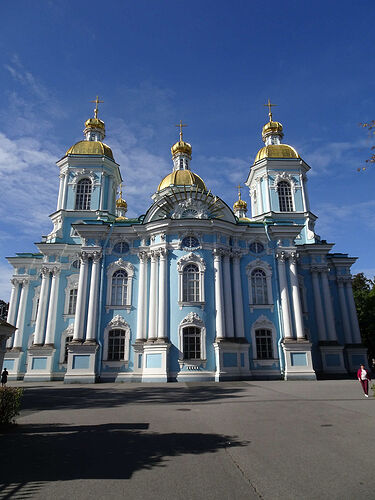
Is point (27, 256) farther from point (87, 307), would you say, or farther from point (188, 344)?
point (188, 344)

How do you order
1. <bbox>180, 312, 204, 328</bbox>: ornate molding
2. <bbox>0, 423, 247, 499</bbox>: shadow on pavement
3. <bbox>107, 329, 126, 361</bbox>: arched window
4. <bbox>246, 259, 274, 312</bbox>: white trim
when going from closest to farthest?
<bbox>0, 423, 247, 499</bbox>: shadow on pavement → <bbox>180, 312, 204, 328</bbox>: ornate molding → <bbox>107, 329, 126, 361</bbox>: arched window → <bbox>246, 259, 274, 312</bbox>: white trim

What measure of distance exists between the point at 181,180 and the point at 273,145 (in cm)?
977

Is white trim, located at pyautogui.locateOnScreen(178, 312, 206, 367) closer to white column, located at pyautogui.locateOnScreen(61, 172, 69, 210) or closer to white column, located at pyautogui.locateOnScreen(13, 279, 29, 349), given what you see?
white column, located at pyautogui.locateOnScreen(13, 279, 29, 349)

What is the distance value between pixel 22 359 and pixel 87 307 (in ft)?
28.3

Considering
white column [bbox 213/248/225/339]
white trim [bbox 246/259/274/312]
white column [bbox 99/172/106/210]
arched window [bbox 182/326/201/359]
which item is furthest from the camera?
white column [bbox 99/172/106/210]

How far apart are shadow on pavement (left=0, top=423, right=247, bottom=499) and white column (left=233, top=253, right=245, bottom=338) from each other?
16451 millimetres

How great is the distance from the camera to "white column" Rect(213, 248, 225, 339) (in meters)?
23.3

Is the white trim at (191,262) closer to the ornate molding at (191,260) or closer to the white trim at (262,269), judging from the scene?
the ornate molding at (191,260)

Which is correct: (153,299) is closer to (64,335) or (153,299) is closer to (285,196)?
(64,335)

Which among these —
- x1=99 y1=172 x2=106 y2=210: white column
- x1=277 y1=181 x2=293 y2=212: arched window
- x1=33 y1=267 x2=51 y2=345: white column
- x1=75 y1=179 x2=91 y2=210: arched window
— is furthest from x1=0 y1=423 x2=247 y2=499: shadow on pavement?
x1=277 y1=181 x2=293 y2=212: arched window

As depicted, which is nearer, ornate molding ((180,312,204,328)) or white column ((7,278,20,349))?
ornate molding ((180,312,204,328))

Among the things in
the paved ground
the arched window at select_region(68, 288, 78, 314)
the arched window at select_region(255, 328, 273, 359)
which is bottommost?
the paved ground

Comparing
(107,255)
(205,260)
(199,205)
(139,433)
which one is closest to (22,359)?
(107,255)

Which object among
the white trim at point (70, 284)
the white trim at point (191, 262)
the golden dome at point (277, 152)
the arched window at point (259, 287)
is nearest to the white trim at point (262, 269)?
the arched window at point (259, 287)
